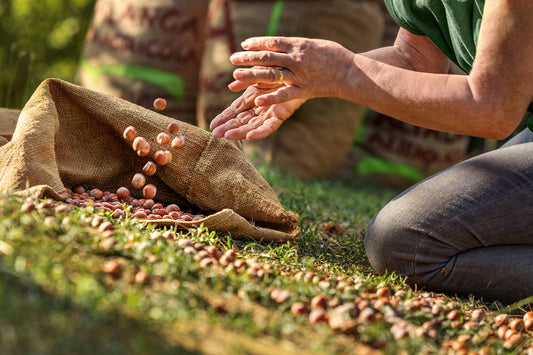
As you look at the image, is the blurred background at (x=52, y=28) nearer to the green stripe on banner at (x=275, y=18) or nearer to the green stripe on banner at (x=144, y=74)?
the green stripe on banner at (x=144, y=74)

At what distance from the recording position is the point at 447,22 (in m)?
2.23

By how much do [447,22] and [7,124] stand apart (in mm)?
1668

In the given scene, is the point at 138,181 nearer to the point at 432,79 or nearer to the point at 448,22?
the point at 432,79

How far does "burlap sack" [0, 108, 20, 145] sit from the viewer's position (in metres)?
2.32

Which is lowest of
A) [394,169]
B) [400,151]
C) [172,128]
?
[394,169]

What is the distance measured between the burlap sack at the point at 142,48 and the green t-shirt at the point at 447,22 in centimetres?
261

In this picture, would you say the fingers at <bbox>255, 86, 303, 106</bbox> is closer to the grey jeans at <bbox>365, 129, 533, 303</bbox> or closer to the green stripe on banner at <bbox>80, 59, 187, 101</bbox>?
the grey jeans at <bbox>365, 129, 533, 303</bbox>

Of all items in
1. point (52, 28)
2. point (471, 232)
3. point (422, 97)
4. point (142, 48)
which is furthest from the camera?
point (52, 28)

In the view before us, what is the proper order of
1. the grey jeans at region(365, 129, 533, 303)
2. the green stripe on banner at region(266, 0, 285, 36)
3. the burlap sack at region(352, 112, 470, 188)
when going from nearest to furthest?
1. the grey jeans at region(365, 129, 533, 303)
2. the green stripe on banner at region(266, 0, 285, 36)
3. the burlap sack at region(352, 112, 470, 188)

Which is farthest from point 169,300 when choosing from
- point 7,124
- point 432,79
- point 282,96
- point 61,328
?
point 7,124

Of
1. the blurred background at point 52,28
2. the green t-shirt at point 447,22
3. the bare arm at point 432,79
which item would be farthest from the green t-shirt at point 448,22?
the blurred background at point 52,28

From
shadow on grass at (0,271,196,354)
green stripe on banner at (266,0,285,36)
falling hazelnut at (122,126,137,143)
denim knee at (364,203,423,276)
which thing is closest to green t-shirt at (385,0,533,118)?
denim knee at (364,203,423,276)

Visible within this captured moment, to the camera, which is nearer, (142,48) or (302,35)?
(302,35)

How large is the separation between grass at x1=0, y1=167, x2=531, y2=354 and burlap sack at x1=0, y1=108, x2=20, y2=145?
24.6 inches
